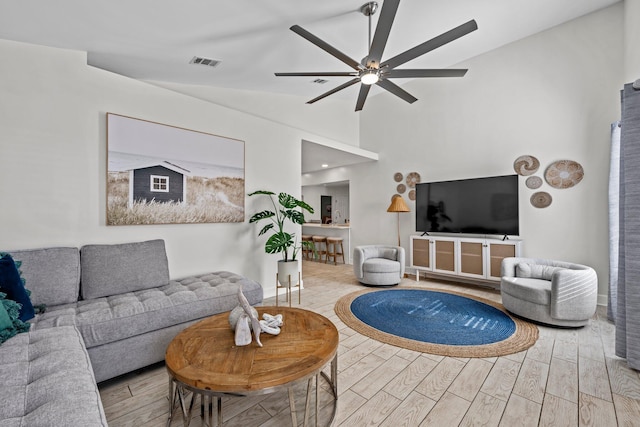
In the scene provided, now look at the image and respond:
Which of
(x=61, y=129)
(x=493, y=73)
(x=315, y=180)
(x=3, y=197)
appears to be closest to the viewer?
(x=3, y=197)

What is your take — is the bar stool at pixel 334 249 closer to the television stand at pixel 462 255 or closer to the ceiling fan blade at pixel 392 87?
the television stand at pixel 462 255

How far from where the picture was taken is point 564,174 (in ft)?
13.0

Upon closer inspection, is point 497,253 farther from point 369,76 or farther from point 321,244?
point 321,244

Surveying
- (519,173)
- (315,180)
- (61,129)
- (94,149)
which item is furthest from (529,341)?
(315,180)

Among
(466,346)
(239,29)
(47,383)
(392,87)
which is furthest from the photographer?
(392,87)

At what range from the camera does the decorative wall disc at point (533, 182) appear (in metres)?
4.17

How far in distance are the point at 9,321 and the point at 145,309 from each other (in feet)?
2.29

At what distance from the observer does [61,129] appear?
251cm

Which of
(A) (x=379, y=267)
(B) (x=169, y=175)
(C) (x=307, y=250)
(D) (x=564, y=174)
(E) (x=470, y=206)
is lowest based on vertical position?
(C) (x=307, y=250)

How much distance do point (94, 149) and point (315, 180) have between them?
18.5 feet

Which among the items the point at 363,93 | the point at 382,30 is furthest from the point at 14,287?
the point at 363,93

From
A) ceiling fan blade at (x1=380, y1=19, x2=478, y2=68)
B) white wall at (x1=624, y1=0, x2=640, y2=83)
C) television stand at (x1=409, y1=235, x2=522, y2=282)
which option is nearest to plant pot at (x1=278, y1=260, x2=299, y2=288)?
television stand at (x1=409, y1=235, x2=522, y2=282)

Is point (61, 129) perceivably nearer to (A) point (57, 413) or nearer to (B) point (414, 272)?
(A) point (57, 413)

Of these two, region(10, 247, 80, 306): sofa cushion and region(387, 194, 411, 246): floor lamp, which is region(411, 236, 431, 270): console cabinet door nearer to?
region(387, 194, 411, 246): floor lamp
